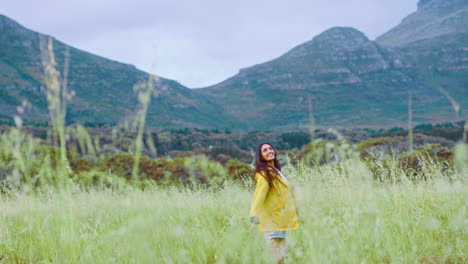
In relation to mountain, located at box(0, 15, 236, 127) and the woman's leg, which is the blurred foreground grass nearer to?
the woman's leg

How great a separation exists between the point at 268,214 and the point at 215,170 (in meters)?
11.4

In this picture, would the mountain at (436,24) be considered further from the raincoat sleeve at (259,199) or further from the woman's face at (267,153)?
the raincoat sleeve at (259,199)

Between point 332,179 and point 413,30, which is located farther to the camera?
point 413,30

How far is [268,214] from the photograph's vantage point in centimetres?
374

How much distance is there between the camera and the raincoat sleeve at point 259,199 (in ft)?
11.7

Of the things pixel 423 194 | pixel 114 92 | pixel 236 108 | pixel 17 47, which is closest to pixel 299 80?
pixel 236 108

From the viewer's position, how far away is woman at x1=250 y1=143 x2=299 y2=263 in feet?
11.8

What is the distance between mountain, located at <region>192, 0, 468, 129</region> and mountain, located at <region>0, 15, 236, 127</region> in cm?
1861

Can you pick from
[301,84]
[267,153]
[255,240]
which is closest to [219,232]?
[255,240]

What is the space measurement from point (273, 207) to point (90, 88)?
106m

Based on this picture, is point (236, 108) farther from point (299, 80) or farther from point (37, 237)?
point (37, 237)

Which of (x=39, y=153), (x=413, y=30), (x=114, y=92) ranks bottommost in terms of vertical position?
(x=39, y=153)

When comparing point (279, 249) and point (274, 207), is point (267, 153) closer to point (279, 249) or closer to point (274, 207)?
point (274, 207)

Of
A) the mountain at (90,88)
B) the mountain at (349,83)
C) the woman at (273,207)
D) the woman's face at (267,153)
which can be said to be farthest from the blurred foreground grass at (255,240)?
the mountain at (349,83)
